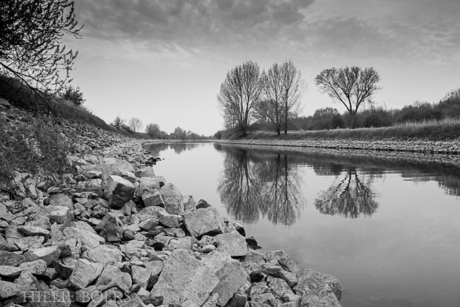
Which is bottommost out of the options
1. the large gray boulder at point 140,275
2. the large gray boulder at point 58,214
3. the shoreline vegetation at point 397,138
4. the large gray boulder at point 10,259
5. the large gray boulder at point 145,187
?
the large gray boulder at point 140,275

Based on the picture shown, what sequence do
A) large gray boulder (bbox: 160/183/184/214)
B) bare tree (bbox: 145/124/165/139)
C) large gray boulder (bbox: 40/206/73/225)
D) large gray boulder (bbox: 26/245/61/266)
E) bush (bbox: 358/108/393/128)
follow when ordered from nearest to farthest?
1. large gray boulder (bbox: 26/245/61/266)
2. large gray boulder (bbox: 40/206/73/225)
3. large gray boulder (bbox: 160/183/184/214)
4. bush (bbox: 358/108/393/128)
5. bare tree (bbox: 145/124/165/139)

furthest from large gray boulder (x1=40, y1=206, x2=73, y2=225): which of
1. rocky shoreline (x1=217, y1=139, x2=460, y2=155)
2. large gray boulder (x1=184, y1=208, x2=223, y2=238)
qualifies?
rocky shoreline (x1=217, y1=139, x2=460, y2=155)

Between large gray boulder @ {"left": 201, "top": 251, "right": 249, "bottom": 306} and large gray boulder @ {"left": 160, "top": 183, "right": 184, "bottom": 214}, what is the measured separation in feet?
6.64

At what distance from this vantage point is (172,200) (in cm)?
496

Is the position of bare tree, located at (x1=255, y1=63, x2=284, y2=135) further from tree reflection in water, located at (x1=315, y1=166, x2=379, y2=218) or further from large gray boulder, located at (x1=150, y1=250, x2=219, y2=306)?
large gray boulder, located at (x1=150, y1=250, x2=219, y2=306)

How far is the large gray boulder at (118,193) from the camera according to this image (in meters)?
4.39

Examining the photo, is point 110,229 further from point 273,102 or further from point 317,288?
point 273,102

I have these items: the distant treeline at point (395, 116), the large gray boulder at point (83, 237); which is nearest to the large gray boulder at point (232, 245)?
the large gray boulder at point (83, 237)

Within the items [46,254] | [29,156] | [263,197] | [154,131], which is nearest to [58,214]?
[46,254]

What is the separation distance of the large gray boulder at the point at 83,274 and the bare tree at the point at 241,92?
42.8 meters

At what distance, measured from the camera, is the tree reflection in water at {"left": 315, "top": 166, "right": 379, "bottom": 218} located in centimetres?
644

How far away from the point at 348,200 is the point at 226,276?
5551mm

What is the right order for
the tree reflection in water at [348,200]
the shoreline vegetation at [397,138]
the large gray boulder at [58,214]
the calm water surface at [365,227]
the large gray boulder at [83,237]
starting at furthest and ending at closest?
the shoreline vegetation at [397,138] < the tree reflection in water at [348,200] < the calm water surface at [365,227] < the large gray boulder at [58,214] < the large gray boulder at [83,237]

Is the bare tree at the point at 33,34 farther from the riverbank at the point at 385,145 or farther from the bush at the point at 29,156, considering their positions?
the riverbank at the point at 385,145
